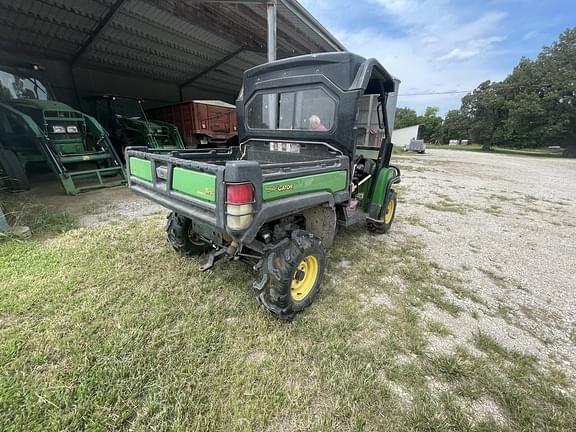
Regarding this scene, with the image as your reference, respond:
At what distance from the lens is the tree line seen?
95.3 feet

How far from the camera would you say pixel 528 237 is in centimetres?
452

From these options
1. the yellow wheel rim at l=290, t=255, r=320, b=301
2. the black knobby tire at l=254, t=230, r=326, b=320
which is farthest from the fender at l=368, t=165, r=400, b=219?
the black knobby tire at l=254, t=230, r=326, b=320

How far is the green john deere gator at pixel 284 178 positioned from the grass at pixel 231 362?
0.37 metres

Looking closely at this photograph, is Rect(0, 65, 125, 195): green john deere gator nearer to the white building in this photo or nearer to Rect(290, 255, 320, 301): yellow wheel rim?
Rect(290, 255, 320, 301): yellow wheel rim

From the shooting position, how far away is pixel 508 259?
145 inches

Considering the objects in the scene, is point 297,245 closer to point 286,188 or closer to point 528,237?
point 286,188

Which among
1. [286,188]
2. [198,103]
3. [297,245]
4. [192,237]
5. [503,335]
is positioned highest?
[198,103]

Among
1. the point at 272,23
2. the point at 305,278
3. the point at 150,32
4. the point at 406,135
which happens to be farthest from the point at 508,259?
the point at 406,135

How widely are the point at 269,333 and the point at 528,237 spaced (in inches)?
197

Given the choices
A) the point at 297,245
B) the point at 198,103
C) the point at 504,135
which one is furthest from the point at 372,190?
the point at 504,135

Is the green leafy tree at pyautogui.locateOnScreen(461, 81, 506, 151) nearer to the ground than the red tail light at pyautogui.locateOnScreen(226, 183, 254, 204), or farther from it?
farther from it

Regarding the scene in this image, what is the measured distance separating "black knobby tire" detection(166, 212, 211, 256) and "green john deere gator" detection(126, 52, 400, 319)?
13 mm

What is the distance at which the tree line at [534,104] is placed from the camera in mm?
29047

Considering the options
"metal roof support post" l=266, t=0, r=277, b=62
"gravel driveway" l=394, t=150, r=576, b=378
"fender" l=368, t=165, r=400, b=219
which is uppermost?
"metal roof support post" l=266, t=0, r=277, b=62
